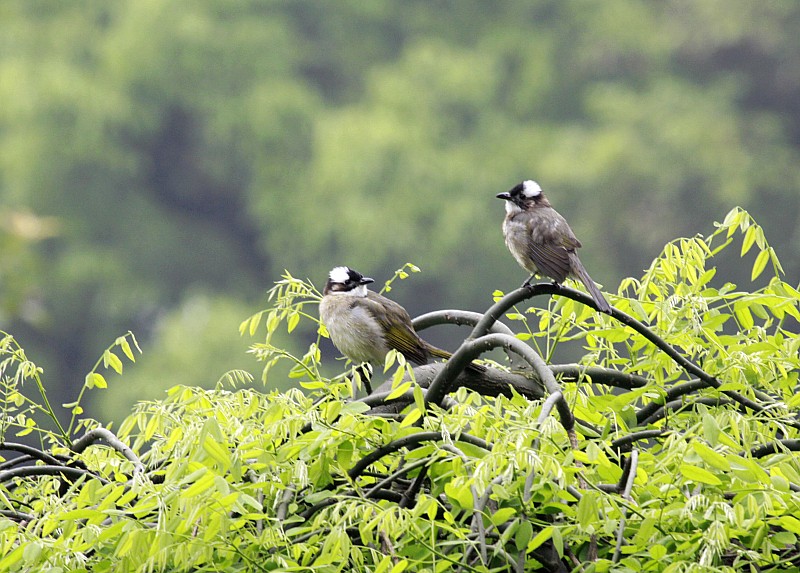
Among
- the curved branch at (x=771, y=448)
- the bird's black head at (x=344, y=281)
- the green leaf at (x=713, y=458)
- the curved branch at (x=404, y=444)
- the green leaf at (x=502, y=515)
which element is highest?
the bird's black head at (x=344, y=281)

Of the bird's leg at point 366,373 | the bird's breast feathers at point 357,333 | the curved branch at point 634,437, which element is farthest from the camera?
the bird's breast feathers at point 357,333

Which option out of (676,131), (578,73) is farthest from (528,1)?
(676,131)

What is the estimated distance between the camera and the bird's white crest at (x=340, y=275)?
525cm

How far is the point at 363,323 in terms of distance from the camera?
504 centimetres

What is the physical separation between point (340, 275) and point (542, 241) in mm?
1013

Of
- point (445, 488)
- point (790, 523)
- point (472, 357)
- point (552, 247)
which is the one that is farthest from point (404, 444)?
point (552, 247)

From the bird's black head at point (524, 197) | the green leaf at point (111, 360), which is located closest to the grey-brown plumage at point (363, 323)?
the bird's black head at point (524, 197)

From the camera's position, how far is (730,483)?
6.21 ft

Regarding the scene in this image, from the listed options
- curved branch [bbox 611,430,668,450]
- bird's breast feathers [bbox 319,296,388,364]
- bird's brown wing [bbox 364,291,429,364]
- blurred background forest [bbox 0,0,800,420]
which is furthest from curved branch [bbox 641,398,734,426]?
blurred background forest [bbox 0,0,800,420]

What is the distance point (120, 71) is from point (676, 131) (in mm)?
14453

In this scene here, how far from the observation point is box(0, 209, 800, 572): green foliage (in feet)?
6.02

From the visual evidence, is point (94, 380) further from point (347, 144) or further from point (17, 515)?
point (347, 144)

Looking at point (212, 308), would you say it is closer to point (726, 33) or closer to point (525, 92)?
point (525, 92)

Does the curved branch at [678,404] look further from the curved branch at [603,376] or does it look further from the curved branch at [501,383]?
the curved branch at [501,383]
